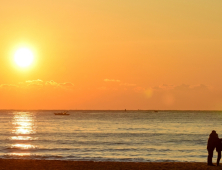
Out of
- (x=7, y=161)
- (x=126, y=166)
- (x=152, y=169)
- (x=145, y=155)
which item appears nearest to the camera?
(x=152, y=169)

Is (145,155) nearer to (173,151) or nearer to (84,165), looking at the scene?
(173,151)

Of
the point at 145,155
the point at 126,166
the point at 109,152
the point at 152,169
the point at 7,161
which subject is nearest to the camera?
the point at 152,169

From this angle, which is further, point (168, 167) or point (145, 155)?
point (145, 155)

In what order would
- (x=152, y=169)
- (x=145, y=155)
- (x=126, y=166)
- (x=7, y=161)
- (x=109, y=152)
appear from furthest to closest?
(x=109, y=152)
(x=145, y=155)
(x=7, y=161)
(x=126, y=166)
(x=152, y=169)

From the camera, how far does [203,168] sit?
22969mm

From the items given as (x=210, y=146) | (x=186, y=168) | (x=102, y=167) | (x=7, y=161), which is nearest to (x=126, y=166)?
(x=102, y=167)

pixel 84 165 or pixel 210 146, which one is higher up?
pixel 210 146

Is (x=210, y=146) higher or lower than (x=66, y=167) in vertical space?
higher

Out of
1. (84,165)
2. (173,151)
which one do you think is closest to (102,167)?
(84,165)

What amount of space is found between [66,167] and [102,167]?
243cm

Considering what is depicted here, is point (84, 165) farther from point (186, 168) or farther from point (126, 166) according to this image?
point (186, 168)

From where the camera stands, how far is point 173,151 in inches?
1594

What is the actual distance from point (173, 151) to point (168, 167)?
56.7 feet

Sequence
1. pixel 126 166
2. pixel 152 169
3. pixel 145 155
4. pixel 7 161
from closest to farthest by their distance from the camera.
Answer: pixel 152 169, pixel 126 166, pixel 7 161, pixel 145 155
